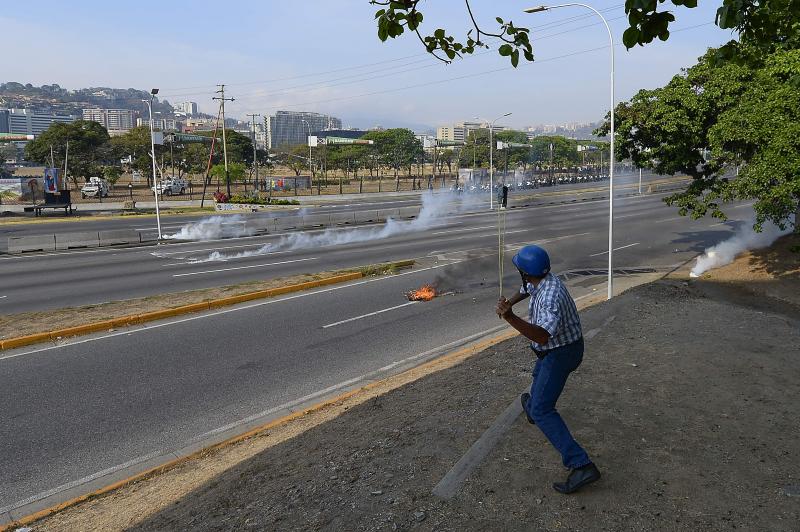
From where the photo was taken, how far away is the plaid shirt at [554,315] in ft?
14.5

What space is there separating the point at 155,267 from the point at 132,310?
7.92 meters

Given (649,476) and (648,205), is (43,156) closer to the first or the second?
(648,205)

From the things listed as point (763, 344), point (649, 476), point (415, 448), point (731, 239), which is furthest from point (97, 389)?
point (731, 239)

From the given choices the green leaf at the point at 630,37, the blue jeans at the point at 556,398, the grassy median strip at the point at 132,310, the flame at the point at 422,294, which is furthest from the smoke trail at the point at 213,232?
the green leaf at the point at 630,37

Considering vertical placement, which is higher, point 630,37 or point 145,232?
point 630,37

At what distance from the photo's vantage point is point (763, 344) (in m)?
9.21

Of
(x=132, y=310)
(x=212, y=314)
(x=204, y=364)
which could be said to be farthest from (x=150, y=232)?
(x=204, y=364)

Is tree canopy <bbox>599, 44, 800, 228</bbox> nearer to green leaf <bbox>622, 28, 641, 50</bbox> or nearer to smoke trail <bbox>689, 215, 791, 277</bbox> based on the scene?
smoke trail <bbox>689, 215, 791, 277</bbox>

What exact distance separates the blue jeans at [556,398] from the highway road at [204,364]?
4.60 metres

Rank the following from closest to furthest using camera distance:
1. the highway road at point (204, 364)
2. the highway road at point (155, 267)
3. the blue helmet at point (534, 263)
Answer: the blue helmet at point (534, 263) < the highway road at point (204, 364) < the highway road at point (155, 267)

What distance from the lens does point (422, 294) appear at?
15453 millimetres

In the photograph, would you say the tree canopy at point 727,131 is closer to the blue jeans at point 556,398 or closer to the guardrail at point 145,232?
the blue jeans at point 556,398

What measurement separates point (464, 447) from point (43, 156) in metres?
84.2

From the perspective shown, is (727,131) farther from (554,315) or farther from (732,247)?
(554,315)
